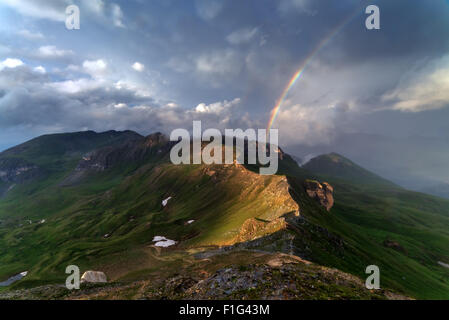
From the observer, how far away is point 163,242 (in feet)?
445

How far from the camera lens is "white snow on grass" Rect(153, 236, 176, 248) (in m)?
130

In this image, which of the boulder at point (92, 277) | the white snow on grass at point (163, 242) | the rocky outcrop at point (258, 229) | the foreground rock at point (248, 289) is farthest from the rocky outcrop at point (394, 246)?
the boulder at point (92, 277)

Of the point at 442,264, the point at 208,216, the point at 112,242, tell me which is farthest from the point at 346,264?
the point at 442,264

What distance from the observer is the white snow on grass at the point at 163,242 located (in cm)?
13000

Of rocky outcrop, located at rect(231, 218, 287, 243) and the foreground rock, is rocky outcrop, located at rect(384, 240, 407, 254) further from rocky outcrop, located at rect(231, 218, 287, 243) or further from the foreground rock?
the foreground rock

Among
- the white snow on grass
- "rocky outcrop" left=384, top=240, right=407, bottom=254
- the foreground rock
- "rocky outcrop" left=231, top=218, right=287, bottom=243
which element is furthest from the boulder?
"rocky outcrop" left=384, top=240, right=407, bottom=254

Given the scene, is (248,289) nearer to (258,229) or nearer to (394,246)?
(258,229)

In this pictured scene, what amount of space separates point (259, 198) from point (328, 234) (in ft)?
197

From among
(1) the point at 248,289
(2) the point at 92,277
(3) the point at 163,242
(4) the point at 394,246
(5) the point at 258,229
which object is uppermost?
(1) the point at 248,289

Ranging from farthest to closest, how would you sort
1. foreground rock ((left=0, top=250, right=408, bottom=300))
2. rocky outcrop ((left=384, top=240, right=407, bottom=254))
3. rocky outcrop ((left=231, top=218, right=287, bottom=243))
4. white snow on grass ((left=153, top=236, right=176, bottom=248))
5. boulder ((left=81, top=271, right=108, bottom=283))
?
rocky outcrop ((left=384, top=240, right=407, bottom=254))
white snow on grass ((left=153, top=236, right=176, bottom=248))
rocky outcrop ((left=231, top=218, right=287, bottom=243))
boulder ((left=81, top=271, right=108, bottom=283))
foreground rock ((left=0, top=250, right=408, bottom=300))

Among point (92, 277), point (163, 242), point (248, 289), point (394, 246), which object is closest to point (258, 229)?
point (92, 277)

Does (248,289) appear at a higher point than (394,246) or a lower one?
higher
